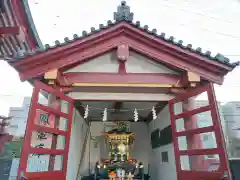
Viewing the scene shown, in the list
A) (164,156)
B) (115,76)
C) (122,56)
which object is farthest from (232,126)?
(122,56)

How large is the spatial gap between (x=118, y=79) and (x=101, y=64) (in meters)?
0.60

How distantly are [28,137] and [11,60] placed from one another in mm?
1708

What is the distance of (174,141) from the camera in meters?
4.43

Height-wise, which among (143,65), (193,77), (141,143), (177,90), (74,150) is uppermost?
(143,65)

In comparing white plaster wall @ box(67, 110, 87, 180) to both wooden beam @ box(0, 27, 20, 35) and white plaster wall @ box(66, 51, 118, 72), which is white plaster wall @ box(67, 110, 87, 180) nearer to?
white plaster wall @ box(66, 51, 118, 72)

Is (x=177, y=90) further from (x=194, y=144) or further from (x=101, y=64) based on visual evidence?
(x=101, y=64)

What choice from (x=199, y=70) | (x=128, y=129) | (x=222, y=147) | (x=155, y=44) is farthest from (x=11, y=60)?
(x=128, y=129)

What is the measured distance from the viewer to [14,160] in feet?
23.4

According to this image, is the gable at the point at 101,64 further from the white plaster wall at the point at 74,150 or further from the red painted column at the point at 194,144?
the red painted column at the point at 194,144

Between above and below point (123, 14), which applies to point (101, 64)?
below

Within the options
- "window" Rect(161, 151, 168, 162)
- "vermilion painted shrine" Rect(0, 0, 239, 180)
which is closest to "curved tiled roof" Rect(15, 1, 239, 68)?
"vermilion painted shrine" Rect(0, 0, 239, 180)

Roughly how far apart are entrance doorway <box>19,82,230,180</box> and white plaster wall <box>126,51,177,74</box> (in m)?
0.80

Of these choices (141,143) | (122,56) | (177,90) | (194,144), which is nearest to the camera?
(194,144)

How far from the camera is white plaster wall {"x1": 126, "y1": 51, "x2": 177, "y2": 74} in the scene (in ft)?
15.5
